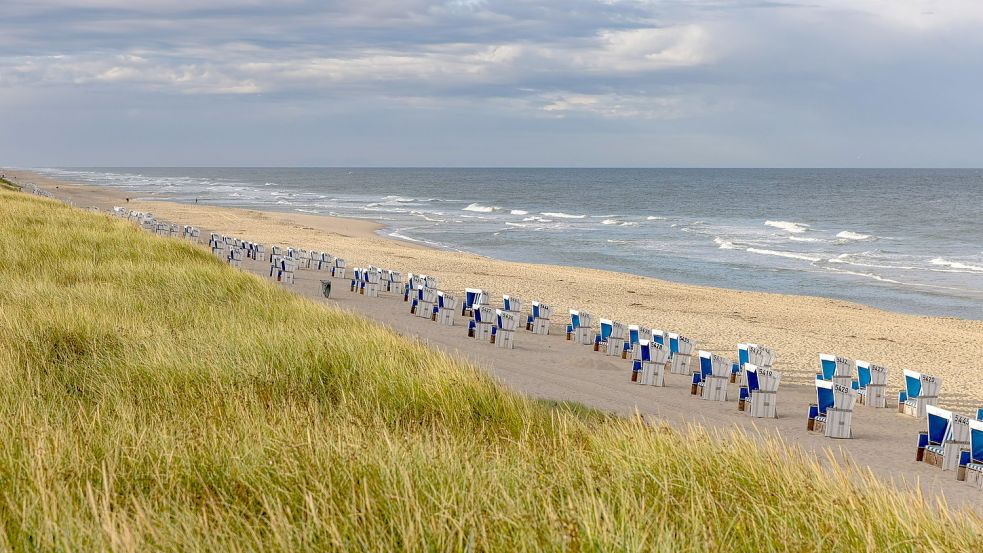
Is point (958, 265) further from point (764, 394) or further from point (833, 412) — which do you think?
point (833, 412)

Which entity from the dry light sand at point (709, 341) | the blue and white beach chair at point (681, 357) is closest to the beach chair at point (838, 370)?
the dry light sand at point (709, 341)

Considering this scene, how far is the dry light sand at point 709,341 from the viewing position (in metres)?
9.71

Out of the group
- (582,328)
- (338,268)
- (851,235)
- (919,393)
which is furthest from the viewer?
(851,235)

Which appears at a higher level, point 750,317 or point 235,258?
point 235,258

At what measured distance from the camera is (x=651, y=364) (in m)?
11.5

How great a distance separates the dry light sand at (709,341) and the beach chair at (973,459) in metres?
0.14

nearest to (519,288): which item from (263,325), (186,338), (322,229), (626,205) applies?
(263,325)

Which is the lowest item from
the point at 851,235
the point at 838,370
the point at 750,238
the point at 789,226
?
the point at 838,370

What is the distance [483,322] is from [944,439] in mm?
7288

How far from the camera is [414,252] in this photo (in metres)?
34.0

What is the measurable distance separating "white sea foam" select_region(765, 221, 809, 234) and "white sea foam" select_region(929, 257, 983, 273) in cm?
1463

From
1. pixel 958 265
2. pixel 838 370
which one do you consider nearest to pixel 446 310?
pixel 838 370

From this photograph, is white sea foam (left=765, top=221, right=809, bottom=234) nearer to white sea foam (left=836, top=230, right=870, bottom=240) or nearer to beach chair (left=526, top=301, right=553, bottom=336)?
white sea foam (left=836, top=230, right=870, bottom=240)

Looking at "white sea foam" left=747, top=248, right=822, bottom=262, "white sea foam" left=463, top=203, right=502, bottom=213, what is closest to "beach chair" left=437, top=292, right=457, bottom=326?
"white sea foam" left=747, top=248, right=822, bottom=262
